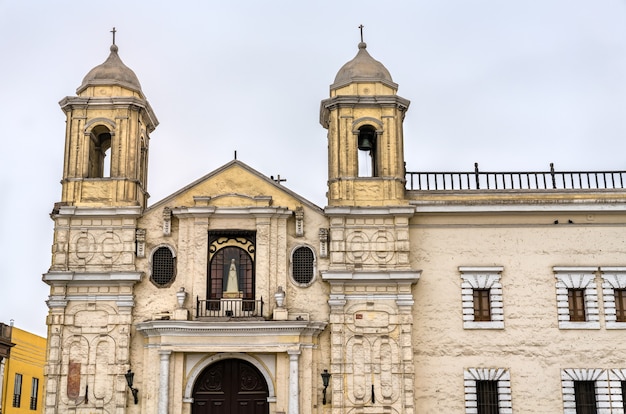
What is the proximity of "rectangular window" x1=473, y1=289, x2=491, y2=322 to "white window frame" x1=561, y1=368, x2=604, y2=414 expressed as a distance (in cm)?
270

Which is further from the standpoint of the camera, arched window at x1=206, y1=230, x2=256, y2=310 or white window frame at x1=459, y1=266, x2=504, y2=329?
arched window at x1=206, y1=230, x2=256, y2=310

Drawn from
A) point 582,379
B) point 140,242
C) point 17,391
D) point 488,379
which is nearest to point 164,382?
point 140,242

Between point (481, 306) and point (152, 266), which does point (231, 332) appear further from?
point (481, 306)

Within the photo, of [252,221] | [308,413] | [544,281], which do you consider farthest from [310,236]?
[544,281]

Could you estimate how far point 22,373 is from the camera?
41219 millimetres

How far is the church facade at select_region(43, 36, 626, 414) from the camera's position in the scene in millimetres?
26281

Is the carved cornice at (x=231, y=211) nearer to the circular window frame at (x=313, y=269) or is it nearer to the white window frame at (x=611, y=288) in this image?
the circular window frame at (x=313, y=269)

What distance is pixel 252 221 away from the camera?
27672mm

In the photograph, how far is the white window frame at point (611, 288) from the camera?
88.6 ft

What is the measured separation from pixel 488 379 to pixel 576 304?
3564 mm

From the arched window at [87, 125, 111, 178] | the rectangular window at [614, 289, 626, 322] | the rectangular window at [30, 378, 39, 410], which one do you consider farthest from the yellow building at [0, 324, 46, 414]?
the rectangular window at [614, 289, 626, 322]

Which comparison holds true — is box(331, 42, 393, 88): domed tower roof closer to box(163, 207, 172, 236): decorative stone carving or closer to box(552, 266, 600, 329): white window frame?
box(163, 207, 172, 236): decorative stone carving

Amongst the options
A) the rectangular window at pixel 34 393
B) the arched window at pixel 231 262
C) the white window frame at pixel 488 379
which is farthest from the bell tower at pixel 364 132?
the rectangular window at pixel 34 393

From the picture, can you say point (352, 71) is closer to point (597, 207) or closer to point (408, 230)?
point (408, 230)
